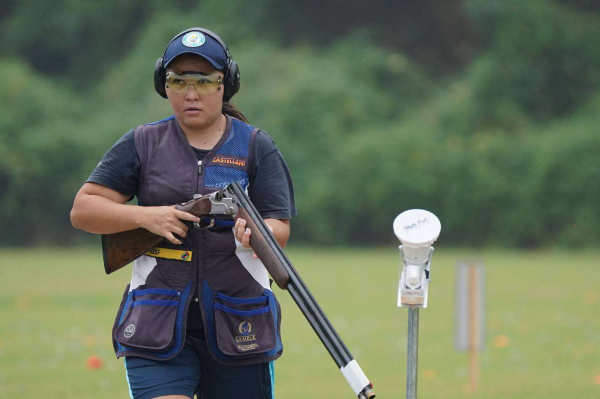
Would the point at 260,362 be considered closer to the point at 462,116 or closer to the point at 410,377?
the point at 410,377

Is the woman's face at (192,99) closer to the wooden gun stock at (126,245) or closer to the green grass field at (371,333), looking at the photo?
the wooden gun stock at (126,245)

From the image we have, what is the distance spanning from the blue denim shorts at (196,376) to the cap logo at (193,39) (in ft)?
3.51

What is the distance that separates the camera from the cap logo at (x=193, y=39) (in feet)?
12.6

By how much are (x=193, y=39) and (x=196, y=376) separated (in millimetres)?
1260

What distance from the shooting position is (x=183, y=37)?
3.85m

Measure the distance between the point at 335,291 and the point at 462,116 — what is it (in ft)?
55.4

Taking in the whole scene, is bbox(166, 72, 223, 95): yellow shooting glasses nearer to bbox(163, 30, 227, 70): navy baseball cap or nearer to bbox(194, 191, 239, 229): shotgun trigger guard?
bbox(163, 30, 227, 70): navy baseball cap

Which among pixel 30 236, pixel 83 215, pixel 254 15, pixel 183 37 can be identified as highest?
pixel 254 15

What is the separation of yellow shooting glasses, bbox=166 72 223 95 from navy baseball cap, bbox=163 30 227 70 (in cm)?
5

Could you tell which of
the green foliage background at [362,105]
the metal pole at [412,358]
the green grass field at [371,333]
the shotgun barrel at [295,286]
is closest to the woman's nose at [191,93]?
the shotgun barrel at [295,286]

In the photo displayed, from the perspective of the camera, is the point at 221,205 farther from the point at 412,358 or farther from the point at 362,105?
the point at 362,105

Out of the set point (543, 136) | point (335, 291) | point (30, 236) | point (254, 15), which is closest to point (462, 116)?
point (543, 136)

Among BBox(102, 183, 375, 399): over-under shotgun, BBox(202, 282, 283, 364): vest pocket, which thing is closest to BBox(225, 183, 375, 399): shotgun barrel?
BBox(102, 183, 375, 399): over-under shotgun

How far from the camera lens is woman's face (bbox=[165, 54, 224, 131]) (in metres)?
3.86
